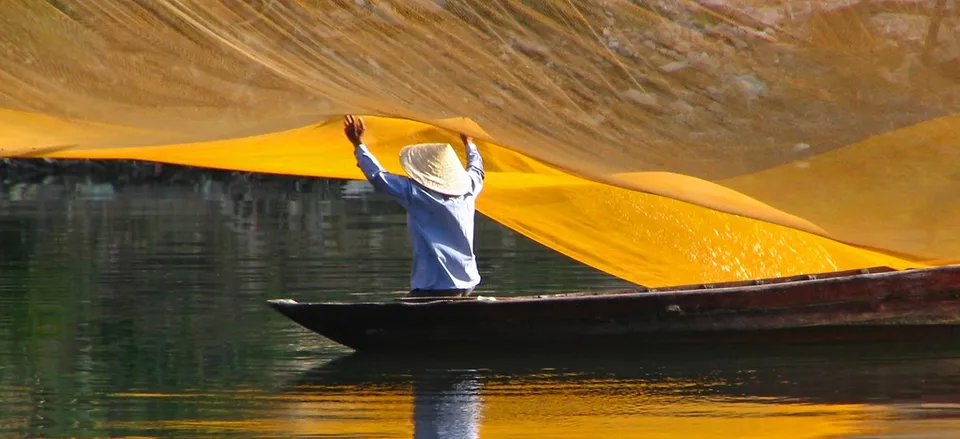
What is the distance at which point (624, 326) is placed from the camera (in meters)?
11.0

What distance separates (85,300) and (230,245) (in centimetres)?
605

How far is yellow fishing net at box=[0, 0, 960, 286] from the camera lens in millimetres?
10523

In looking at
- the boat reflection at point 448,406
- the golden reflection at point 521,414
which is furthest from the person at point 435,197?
the golden reflection at point 521,414

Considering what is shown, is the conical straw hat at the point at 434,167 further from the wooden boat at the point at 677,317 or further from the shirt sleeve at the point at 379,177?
the wooden boat at the point at 677,317

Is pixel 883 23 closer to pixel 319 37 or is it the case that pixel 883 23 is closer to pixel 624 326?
pixel 624 326

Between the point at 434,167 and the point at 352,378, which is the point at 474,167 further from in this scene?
the point at 352,378

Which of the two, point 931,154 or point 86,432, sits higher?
point 931,154

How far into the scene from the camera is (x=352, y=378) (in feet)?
33.8

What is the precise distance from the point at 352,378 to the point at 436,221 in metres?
1.03

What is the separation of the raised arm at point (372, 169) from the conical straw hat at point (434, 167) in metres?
0.09

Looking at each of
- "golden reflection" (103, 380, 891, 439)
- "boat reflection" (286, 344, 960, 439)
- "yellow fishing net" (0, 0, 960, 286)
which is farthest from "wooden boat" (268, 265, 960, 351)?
"golden reflection" (103, 380, 891, 439)

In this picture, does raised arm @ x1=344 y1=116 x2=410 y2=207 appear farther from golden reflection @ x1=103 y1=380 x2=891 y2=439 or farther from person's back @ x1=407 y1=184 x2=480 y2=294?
golden reflection @ x1=103 y1=380 x2=891 y2=439

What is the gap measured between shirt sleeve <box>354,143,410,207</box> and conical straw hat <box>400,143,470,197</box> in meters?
0.08

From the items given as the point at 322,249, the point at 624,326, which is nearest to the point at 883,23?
the point at 624,326
